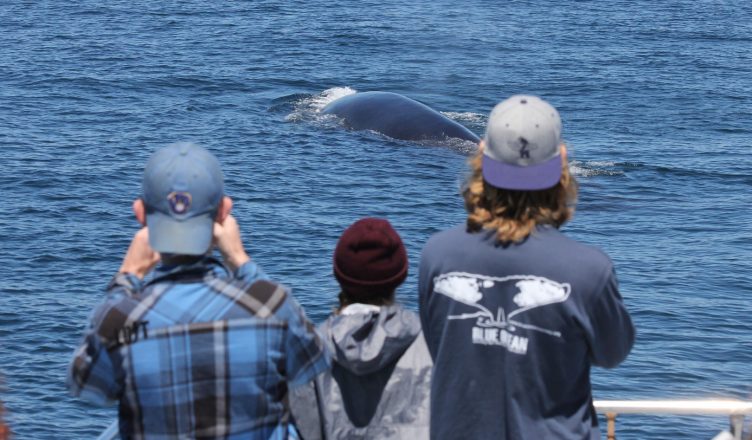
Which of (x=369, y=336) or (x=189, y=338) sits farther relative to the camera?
(x=369, y=336)

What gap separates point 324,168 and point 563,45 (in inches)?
691

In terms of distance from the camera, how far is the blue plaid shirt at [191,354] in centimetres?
470

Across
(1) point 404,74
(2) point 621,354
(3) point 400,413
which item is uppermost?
(2) point 621,354

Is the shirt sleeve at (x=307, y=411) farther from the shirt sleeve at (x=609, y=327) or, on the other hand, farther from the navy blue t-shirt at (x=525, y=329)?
the shirt sleeve at (x=609, y=327)

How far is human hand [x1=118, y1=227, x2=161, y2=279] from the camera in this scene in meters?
4.98

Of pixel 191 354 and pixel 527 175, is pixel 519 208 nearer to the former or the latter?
pixel 527 175

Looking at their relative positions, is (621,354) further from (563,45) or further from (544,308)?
(563,45)

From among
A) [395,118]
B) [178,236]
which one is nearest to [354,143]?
[395,118]

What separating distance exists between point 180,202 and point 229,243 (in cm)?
30

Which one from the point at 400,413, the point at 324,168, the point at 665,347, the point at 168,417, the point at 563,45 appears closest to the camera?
the point at 168,417

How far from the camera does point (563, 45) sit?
135ft

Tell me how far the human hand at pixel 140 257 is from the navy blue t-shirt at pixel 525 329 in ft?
3.29

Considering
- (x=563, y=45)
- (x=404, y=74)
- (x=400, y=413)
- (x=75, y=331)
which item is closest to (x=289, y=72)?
(x=404, y=74)

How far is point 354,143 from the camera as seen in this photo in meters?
27.6
